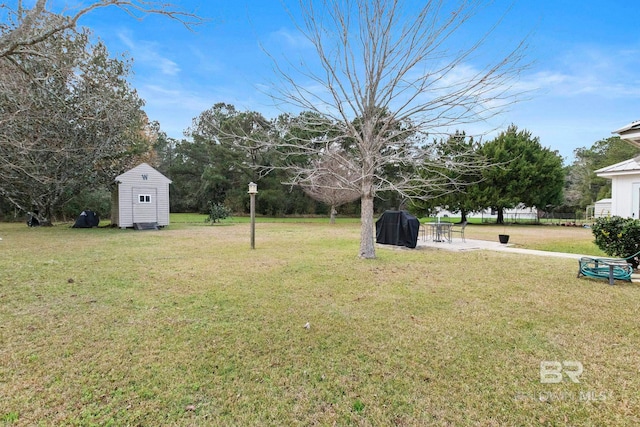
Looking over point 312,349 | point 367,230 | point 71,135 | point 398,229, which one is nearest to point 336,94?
point 367,230

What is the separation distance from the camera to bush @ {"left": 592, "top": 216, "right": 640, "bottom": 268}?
693cm

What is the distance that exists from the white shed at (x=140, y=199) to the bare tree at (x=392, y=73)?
1258 centimetres

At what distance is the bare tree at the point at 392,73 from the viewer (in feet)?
21.8

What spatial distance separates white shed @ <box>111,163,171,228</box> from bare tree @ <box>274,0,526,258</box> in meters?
12.6

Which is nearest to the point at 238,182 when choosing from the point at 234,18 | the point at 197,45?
the point at 197,45

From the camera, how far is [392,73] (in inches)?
289

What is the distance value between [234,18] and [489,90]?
5426 mm

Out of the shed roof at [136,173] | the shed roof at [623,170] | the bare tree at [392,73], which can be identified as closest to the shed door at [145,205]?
the shed roof at [136,173]

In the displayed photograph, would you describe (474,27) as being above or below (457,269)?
above

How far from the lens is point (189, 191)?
3628cm

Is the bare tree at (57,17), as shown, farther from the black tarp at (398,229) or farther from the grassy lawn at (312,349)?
the black tarp at (398,229)

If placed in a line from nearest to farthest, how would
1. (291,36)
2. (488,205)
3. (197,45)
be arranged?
1. (291,36)
2. (197,45)
3. (488,205)

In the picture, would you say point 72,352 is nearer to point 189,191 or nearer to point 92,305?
point 92,305

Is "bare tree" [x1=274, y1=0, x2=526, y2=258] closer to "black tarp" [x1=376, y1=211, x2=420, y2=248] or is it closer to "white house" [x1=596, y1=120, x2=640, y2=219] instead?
"black tarp" [x1=376, y1=211, x2=420, y2=248]
